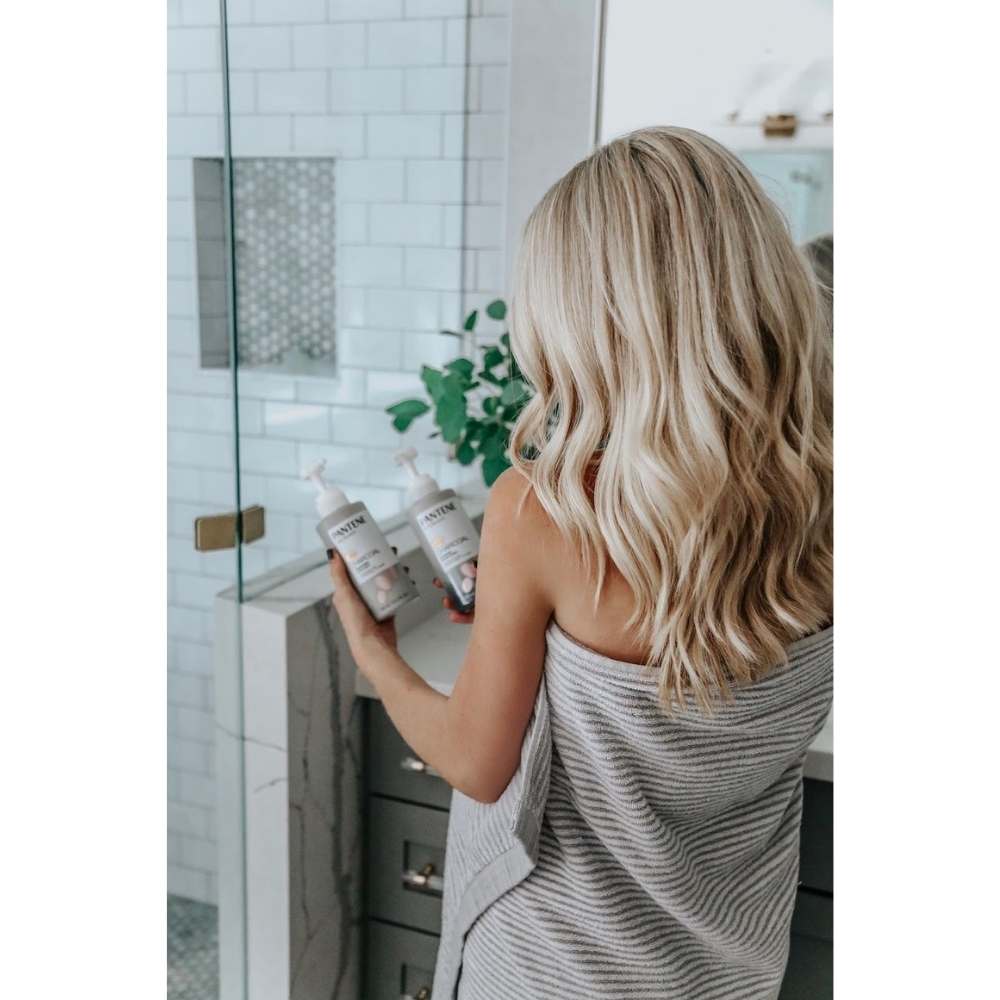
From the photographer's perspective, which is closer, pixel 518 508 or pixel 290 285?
pixel 518 508

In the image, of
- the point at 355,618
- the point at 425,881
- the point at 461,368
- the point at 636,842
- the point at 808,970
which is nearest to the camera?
the point at 636,842

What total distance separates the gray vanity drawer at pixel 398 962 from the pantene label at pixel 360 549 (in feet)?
2.30

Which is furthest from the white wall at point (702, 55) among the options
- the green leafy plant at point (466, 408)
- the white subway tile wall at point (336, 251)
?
the green leafy plant at point (466, 408)

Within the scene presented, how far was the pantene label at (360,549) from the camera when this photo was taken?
3.30 ft

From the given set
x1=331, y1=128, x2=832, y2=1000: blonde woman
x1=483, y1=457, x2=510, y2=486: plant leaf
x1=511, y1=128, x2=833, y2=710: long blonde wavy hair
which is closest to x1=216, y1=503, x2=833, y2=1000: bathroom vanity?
x1=483, y1=457, x2=510, y2=486: plant leaf

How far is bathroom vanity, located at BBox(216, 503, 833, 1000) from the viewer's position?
1.23 m

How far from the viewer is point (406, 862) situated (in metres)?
1.42

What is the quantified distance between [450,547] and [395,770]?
505 mm

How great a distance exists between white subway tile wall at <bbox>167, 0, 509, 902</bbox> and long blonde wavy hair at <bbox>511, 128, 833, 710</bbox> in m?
0.61

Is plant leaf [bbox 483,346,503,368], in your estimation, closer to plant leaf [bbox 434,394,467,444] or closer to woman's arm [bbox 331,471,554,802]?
plant leaf [bbox 434,394,467,444]

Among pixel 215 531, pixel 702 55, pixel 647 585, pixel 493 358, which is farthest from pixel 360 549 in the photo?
pixel 702 55

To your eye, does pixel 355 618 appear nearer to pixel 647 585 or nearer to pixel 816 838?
pixel 647 585
